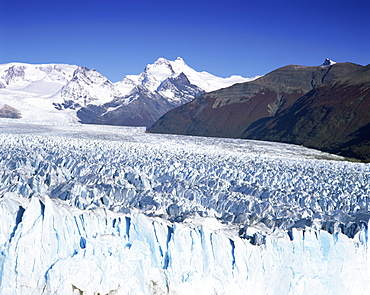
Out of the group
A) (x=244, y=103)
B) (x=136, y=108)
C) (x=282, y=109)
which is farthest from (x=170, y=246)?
(x=136, y=108)

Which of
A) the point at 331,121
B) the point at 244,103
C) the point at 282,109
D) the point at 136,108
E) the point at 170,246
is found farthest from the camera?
the point at 136,108

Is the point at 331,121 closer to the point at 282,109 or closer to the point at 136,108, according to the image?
the point at 282,109

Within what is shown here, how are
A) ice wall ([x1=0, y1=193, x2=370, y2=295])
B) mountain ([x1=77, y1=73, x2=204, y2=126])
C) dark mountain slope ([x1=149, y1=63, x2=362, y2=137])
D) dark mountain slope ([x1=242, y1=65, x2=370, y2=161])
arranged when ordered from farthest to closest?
mountain ([x1=77, y1=73, x2=204, y2=126]) → dark mountain slope ([x1=149, y1=63, x2=362, y2=137]) → dark mountain slope ([x1=242, y1=65, x2=370, y2=161]) → ice wall ([x1=0, y1=193, x2=370, y2=295])

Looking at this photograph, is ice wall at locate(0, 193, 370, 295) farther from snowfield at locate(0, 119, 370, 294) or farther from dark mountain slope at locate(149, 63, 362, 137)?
dark mountain slope at locate(149, 63, 362, 137)

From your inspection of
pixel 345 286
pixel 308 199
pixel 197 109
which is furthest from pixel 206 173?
pixel 197 109

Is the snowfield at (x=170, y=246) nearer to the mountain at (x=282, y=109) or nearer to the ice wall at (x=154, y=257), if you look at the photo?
the ice wall at (x=154, y=257)

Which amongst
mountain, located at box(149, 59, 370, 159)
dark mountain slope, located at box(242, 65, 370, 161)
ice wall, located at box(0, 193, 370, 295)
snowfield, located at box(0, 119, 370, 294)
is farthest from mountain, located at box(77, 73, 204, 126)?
ice wall, located at box(0, 193, 370, 295)
